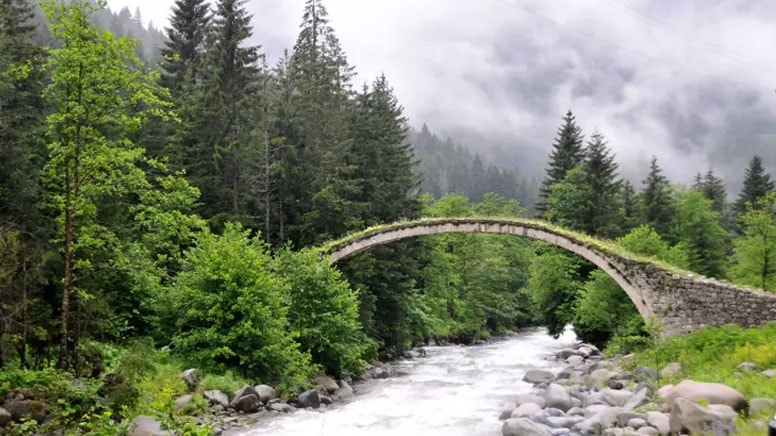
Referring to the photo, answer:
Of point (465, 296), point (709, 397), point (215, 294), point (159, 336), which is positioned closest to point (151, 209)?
point (215, 294)

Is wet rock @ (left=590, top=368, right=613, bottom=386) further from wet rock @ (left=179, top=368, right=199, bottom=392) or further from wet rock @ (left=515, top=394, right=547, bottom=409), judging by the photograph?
wet rock @ (left=179, top=368, right=199, bottom=392)

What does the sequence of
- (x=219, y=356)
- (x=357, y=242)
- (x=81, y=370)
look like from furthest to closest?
(x=357, y=242)
(x=219, y=356)
(x=81, y=370)

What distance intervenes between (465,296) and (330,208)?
20.4 meters

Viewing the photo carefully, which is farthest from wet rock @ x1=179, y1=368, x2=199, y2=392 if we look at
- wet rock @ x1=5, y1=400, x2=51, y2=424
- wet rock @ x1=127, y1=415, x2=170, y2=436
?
wet rock @ x1=5, y1=400, x2=51, y2=424

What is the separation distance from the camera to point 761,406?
357 inches

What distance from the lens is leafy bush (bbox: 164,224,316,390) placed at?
15.4m

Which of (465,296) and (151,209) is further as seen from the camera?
(465,296)

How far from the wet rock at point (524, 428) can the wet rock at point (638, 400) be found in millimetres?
1991

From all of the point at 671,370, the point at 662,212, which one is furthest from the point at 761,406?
the point at 662,212

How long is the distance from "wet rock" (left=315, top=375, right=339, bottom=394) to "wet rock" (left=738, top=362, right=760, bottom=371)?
34.6 ft

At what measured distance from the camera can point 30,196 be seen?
44.4ft

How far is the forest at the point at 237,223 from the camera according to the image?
11328 mm

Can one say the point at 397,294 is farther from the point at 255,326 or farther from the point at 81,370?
the point at 81,370

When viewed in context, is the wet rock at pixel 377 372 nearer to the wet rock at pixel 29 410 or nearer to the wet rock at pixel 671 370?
the wet rock at pixel 671 370
